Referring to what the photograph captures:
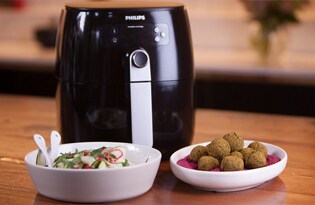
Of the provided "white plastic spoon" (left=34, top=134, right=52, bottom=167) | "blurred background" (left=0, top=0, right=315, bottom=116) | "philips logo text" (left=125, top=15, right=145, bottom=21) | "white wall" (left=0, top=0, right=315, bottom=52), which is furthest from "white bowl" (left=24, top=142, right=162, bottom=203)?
"white wall" (left=0, top=0, right=315, bottom=52)

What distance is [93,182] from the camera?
3.07 ft

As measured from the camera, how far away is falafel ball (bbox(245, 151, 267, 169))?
100 cm

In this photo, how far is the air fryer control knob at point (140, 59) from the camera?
3.71 ft

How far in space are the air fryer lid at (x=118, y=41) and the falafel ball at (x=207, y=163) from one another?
197mm

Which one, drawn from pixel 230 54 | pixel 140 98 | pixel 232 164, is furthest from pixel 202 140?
pixel 230 54

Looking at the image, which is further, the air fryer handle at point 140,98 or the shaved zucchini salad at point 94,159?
the air fryer handle at point 140,98

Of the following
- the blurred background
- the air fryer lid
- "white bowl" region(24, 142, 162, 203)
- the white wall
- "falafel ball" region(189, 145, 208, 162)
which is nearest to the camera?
"white bowl" region(24, 142, 162, 203)

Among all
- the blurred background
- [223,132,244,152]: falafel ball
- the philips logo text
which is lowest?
the blurred background

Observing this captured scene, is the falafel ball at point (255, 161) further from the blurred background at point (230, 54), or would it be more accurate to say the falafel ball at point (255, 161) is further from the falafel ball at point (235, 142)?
the blurred background at point (230, 54)

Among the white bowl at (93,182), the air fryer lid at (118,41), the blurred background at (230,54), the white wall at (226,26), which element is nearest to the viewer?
the white bowl at (93,182)

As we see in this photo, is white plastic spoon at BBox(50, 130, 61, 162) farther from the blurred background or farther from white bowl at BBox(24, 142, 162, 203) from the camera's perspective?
the blurred background

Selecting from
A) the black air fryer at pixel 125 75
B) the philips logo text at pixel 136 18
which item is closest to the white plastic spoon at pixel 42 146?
the black air fryer at pixel 125 75

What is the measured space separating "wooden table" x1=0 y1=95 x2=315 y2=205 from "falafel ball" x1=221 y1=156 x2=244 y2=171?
4cm

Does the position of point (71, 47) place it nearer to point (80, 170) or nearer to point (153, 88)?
point (153, 88)
